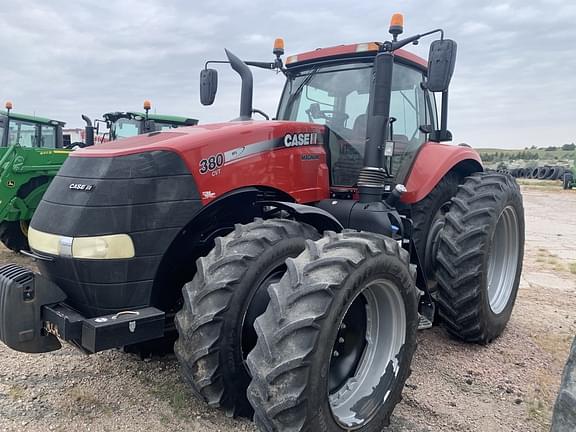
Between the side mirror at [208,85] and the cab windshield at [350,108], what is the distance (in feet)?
2.03

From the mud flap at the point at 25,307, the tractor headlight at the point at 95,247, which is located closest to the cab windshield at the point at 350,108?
the tractor headlight at the point at 95,247

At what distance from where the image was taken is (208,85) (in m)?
4.31

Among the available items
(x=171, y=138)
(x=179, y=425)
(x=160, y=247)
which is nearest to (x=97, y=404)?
(x=179, y=425)

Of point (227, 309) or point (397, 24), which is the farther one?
point (397, 24)

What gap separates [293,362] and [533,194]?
21.4 metres

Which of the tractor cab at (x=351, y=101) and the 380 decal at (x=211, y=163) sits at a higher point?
the tractor cab at (x=351, y=101)

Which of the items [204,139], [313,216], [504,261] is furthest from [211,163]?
[504,261]

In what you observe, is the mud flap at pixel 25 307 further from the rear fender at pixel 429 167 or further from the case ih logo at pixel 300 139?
the rear fender at pixel 429 167

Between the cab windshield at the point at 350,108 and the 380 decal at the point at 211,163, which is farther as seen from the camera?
the cab windshield at the point at 350,108

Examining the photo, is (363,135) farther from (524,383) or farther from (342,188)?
(524,383)

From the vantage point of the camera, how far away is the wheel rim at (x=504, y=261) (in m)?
4.66

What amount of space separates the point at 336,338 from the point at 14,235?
6910 millimetres

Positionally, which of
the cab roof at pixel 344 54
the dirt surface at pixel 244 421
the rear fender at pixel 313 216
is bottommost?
the dirt surface at pixel 244 421

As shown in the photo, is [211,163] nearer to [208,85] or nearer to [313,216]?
[313,216]
